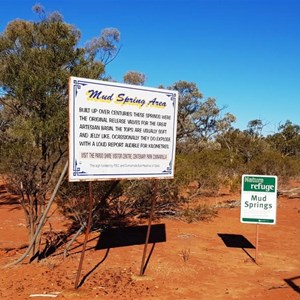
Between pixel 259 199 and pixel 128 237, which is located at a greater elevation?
pixel 259 199

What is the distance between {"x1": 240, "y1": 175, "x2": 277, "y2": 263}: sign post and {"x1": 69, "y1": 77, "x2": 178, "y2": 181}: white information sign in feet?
6.91

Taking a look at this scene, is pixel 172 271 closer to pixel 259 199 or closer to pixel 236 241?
pixel 259 199

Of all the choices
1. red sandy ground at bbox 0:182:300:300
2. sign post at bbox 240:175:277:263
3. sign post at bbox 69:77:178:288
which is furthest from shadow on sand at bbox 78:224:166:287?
sign post at bbox 69:77:178:288

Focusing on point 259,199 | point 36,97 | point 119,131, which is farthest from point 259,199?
point 36,97

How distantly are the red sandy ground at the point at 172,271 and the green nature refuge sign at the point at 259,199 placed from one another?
0.88 m

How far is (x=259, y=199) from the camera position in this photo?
8.34 metres

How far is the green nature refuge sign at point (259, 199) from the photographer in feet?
27.2

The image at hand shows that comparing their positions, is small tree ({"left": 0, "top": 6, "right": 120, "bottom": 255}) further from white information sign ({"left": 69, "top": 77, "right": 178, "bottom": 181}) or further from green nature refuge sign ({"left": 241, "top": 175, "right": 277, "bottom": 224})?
green nature refuge sign ({"left": 241, "top": 175, "right": 277, "bottom": 224})

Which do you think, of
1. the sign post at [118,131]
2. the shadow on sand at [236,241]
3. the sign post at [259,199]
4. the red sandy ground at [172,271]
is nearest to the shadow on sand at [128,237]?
the red sandy ground at [172,271]

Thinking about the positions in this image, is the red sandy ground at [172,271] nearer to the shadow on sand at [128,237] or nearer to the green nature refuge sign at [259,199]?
the shadow on sand at [128,237]

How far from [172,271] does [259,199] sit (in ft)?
7.93

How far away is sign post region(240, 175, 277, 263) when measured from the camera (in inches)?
326

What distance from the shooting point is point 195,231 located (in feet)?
37.5

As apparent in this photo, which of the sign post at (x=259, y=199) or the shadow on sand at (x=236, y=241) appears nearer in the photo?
the sign post at (x=259, y=199)
